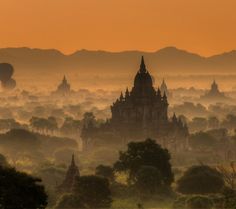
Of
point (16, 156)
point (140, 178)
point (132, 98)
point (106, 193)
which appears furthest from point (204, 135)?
point (106, 193)

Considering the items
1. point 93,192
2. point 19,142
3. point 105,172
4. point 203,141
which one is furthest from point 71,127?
point 93,192

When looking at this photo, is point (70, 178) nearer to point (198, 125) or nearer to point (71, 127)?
point (71, 127)

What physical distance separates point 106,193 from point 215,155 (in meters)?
54.4

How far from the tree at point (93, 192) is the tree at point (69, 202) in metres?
1.48

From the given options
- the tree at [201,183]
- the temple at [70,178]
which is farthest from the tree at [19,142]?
the tree at [201,183]

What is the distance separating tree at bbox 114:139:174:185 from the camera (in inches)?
3580

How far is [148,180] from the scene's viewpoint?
86.8 m

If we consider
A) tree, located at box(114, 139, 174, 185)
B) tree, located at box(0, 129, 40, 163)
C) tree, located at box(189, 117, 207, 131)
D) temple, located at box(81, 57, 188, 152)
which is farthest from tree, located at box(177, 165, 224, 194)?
tree, located at box(189, 117, 207, 131)

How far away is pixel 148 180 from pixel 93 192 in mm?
12039

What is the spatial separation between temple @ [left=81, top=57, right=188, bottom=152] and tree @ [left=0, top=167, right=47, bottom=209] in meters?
87.8

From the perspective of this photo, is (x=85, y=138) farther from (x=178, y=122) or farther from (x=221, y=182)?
(x=221, y=182)

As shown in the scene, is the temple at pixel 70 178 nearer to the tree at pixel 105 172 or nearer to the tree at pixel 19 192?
the tree at pixel 105 172

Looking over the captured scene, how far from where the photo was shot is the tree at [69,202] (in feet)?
242

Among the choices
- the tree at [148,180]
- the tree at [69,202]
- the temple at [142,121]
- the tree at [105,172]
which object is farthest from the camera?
the temple at [142,121]
